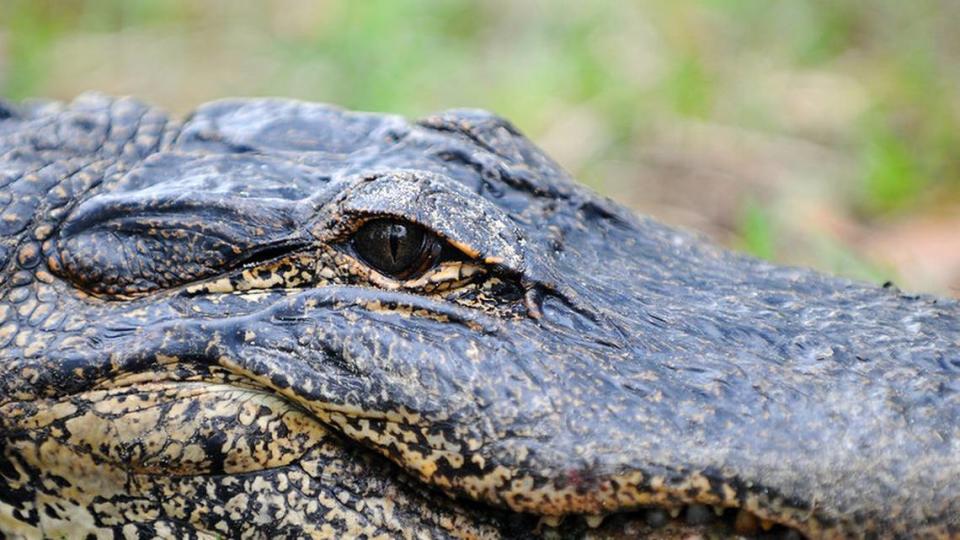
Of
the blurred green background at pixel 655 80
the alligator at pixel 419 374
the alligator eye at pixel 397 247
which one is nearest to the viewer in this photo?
the alligator at pixel 419 374

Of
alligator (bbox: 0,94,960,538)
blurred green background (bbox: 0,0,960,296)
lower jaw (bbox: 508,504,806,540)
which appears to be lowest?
lower jaw (bbox: 508,504,806,540)

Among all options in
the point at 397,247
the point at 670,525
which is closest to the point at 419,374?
the point at 397,247

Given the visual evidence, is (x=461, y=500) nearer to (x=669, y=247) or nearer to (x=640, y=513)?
(x=640, y=513)

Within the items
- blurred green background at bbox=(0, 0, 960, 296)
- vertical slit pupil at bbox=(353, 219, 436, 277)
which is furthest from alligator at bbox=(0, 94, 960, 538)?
blurred green background at bbox=(0, 0, 960, 296)

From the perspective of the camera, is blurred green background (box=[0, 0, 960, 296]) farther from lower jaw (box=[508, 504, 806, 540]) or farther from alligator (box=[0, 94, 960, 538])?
lower jaw (box=[508, 504, 806, 540])

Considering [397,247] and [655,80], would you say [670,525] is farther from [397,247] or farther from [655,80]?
[655,80]

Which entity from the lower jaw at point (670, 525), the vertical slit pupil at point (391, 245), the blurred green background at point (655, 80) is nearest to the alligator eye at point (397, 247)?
the vertical slit pupil at point (391, 245)

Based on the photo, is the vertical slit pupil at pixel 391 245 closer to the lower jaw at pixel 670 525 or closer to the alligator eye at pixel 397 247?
the alligator eye at pixel 397 247
